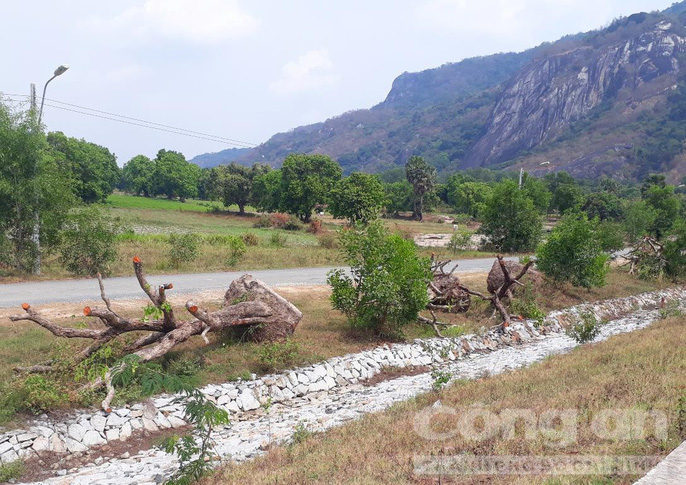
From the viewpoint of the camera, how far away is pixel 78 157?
75562 mm

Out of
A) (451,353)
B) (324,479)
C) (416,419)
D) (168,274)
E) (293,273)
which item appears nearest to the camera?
(324,479)

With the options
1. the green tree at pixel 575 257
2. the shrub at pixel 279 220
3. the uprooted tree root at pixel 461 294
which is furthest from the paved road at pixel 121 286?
the shrub at pixel 279 220

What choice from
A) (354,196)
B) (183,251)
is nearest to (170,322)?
(183,251)

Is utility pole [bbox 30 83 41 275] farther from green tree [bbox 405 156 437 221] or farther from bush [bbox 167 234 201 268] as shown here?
green tree [bbox 405 156 437 221]

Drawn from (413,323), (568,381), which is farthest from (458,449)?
(413,323)

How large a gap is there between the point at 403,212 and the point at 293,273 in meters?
75.0

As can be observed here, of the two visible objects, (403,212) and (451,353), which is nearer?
(451,353)

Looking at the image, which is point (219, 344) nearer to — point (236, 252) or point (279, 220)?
point (236, 252)

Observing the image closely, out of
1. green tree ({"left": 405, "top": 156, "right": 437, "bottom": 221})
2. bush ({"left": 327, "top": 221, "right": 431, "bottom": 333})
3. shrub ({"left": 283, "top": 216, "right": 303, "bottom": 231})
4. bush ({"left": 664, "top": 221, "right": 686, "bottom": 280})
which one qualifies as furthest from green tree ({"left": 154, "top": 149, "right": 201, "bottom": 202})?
bush ({"left": 327, "top": 221, "right": 431, "bottom": 333})

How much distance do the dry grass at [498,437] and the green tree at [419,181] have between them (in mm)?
76567

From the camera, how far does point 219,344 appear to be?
13102 millimetres

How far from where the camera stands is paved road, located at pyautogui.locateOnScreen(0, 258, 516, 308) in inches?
640

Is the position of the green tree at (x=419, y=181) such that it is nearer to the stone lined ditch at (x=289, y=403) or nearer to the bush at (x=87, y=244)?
the stone lined ditch at (x=289, y=403)

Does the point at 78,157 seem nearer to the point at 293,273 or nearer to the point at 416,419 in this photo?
the point at 293,273
